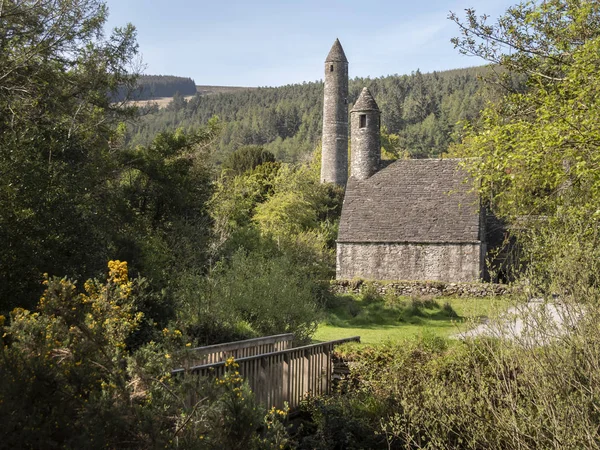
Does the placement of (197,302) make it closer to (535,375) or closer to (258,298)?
(258,298)

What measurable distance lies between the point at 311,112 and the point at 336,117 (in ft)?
296

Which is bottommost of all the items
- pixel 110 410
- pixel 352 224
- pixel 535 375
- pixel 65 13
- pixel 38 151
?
pixel 352 224

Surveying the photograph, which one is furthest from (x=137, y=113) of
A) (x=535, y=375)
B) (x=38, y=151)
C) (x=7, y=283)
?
(x=535, y=375)

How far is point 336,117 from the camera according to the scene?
5378 centimetres

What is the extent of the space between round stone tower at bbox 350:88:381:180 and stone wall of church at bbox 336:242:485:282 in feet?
16.2

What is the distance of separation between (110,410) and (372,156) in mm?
32694

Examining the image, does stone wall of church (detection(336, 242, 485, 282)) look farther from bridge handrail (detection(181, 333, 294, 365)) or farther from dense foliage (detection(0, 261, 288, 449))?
dense foliage (detection(0, 261, 288, 449))

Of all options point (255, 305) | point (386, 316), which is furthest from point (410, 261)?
point (255, 305)

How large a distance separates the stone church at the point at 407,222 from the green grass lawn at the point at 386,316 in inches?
189

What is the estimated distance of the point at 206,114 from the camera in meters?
164

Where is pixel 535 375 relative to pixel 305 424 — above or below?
above

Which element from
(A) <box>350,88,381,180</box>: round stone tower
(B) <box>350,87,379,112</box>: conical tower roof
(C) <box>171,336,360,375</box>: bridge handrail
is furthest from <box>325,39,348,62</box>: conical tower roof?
(C) <box>171,336,360,375</box>: bridge handrail

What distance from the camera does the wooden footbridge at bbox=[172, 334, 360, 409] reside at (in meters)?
10.0

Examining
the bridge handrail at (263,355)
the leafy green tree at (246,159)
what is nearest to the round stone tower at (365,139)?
the leafy green tree at (246,159)
